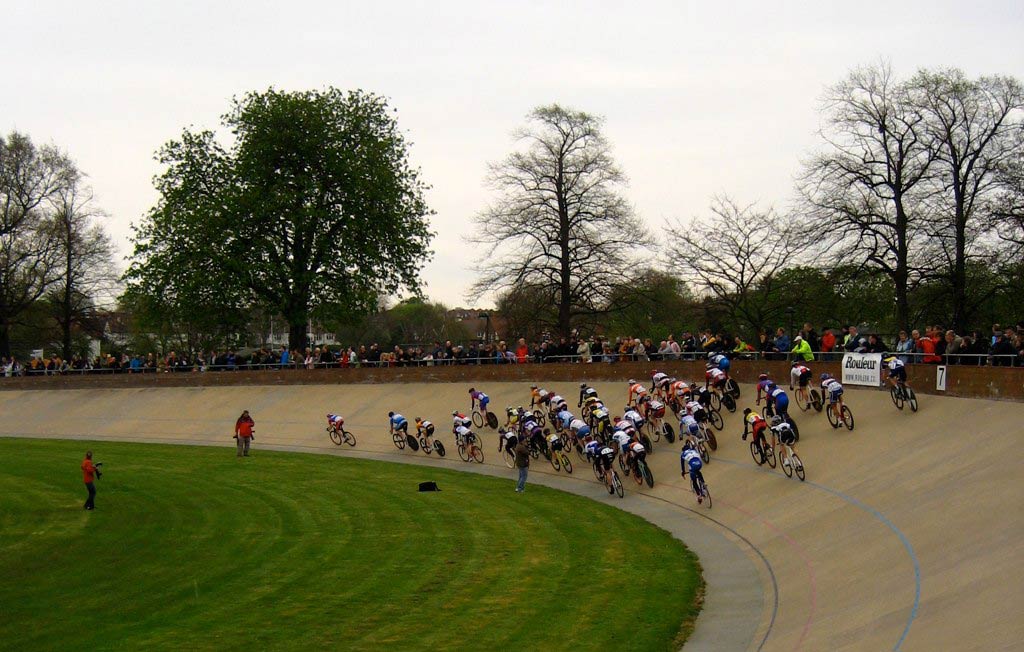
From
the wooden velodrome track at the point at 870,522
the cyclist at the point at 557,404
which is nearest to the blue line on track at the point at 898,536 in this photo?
the wooden velodrome track at the point at 870,522

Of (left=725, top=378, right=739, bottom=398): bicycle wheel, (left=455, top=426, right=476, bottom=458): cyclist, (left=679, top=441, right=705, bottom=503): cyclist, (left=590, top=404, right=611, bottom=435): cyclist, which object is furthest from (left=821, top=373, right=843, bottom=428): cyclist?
(left=455, top=426, right=476, bottom=458): cyclist

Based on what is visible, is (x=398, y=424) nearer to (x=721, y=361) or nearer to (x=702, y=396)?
(x=702, y=396)

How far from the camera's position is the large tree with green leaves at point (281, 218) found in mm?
50656

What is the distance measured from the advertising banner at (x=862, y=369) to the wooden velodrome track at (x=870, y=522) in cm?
46

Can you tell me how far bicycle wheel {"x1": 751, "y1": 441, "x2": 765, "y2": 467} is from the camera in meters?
25.2

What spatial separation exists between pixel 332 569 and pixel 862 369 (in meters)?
16.6

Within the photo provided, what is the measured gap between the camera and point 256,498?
86.7 ft

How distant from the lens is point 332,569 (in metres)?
18.4

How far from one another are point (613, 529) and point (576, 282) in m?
30.9


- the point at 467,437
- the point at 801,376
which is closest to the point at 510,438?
the point at 467,437

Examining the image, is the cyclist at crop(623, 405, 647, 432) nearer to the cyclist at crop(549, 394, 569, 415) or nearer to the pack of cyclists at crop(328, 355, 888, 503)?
the pack of cyclists at crop(328, 355, 888, 503)

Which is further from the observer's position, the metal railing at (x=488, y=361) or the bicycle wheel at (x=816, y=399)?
the bicycle wheel at (x=816, y=399)

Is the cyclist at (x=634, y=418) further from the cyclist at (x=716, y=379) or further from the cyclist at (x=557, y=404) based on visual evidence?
the cyclist at (x=557, y=404)

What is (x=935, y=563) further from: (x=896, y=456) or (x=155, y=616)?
(x=155, y=616)
